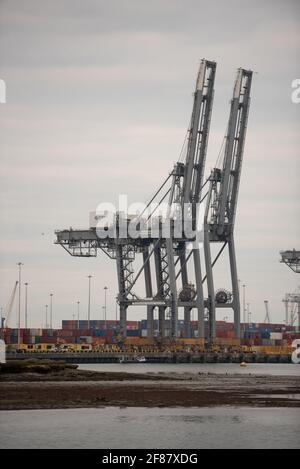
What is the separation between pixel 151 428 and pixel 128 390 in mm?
20160

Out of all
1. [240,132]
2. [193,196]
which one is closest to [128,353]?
[193,196]

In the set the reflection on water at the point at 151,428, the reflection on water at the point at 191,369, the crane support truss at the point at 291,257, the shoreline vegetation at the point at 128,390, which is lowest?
the reflection on water at the point at 151,428

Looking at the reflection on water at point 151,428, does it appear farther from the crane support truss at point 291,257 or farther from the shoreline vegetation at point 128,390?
the crane support truss at point 291,257

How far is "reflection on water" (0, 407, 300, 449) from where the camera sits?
44.0m

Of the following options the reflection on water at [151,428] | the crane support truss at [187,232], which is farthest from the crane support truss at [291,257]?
the reflection on water at [151,428]

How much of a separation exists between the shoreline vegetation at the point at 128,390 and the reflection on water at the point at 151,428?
10.4ft

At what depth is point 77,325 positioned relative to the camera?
197750 mm

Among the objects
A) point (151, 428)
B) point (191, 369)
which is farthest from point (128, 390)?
point (191, 369)

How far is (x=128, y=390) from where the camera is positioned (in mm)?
67750

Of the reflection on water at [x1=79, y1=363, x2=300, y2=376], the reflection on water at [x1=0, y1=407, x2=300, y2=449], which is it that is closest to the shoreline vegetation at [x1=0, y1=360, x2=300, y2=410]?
the reflection on water at [x1=0, y1=407, x2=300, y2=449]

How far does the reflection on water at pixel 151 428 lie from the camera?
144 feet

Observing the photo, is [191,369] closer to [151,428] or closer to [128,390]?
[128,390]

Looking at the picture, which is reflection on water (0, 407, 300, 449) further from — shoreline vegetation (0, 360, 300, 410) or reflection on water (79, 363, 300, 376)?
reflection on water (79, 363, 300, 376)

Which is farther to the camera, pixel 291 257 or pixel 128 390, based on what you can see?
pixel 291 257
